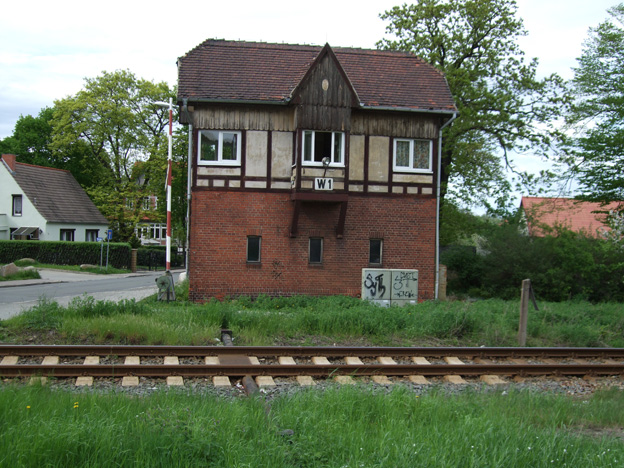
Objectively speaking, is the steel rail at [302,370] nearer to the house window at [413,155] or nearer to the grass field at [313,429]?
the grass field at [313,429]

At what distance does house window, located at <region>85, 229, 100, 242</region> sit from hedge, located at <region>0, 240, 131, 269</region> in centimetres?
1024

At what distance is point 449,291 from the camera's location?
23.8 metres

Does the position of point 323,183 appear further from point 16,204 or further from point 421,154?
point 16,204

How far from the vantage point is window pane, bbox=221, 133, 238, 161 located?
18.5m

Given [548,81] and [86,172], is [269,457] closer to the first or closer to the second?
[548,81]

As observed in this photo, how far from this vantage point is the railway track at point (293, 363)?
8133mm

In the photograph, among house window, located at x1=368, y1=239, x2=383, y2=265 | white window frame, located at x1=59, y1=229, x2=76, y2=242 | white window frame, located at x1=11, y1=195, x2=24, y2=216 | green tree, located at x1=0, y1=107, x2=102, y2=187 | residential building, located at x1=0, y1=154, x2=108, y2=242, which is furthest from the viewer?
green tree, located at x1=0, y1=107, x2=102, y2=187

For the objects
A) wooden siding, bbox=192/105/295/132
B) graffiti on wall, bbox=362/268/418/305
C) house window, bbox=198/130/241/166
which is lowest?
graffiti on wall, bbox=362/268/418/305

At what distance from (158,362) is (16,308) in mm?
8955

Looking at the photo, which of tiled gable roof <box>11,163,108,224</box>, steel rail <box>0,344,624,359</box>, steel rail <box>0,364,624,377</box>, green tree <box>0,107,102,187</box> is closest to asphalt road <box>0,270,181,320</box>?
steel rail <box>0,344,624,359</box>

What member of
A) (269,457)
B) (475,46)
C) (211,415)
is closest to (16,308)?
(211,415)

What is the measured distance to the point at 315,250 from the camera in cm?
1906

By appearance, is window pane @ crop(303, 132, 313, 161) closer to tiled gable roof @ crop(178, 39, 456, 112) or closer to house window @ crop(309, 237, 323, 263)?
tiled gable roof @ crop(178, 39, 456, 112)

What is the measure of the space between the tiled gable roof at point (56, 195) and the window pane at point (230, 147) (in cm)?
3070
